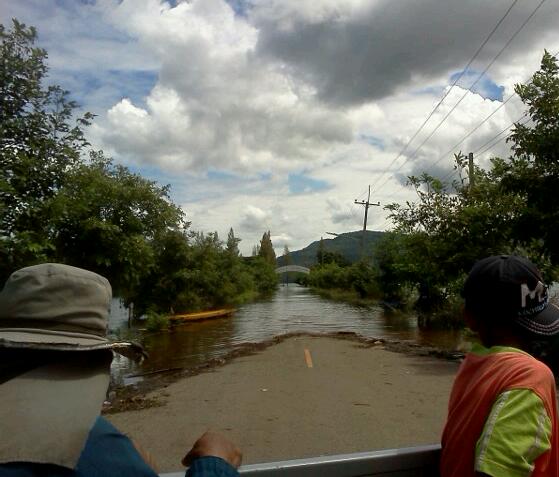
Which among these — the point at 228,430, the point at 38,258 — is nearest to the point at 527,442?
the point at 228,430

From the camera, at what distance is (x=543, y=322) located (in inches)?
74.6

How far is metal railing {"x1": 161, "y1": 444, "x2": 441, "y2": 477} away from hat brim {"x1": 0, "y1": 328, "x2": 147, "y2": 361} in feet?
3.18

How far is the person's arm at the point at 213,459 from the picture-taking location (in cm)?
162

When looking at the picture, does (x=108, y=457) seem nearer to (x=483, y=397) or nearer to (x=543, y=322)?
(x=483, y=397)

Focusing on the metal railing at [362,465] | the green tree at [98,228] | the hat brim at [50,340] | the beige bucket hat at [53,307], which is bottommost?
the metal railing at [362,465]

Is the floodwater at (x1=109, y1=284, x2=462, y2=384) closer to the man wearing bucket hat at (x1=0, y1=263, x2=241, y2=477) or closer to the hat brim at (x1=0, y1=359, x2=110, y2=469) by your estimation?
the man wearing bucket hat at (x1=0, y1=263, x2=241, y2=477)

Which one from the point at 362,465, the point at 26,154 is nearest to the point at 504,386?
the point at 362,465

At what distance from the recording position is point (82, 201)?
9.29 meters

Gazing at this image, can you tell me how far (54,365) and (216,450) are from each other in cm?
57

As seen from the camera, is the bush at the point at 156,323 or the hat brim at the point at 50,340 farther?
the bush at the point at 156,323

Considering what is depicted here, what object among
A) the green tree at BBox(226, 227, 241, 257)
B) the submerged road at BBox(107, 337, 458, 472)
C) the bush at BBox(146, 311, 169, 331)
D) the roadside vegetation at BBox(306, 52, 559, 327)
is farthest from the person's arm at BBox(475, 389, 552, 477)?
the green tree at BBox(226, 227, 241, 257)

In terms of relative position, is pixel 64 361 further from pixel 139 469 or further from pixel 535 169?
pixel 535 169

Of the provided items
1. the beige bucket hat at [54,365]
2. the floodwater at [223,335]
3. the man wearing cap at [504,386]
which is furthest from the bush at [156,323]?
the beige bucket hat at [54,365]

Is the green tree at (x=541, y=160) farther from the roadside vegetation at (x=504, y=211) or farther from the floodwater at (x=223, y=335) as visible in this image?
the floodwater at (x=223, y=335)
